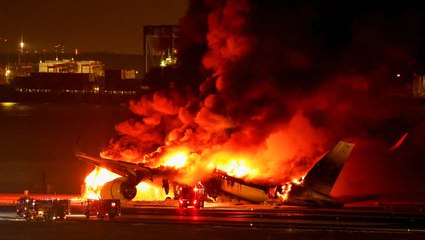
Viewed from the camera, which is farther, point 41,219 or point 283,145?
point 283,145

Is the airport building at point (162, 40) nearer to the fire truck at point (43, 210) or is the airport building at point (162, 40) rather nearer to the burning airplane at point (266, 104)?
the burning airplane at point (266, 104)

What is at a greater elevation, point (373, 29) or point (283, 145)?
point (373, 29)

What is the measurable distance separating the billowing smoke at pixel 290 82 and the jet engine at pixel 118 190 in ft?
7.97

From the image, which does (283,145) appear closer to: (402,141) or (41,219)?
(402,141)

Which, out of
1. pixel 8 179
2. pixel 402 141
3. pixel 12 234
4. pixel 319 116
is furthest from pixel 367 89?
pixel 8 179

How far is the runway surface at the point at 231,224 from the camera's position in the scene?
3256 cm

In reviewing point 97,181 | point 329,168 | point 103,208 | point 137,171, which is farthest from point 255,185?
point 103,208

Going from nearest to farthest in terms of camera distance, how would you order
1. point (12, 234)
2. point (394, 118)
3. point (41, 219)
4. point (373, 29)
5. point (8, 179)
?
point (12, 234), point (41, 219), point (373, 29), point (394, 118), point (8, 179)

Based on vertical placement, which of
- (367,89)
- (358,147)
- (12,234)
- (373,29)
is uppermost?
(373,29)

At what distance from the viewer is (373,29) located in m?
50.1

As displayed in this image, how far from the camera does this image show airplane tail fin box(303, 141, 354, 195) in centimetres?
4597

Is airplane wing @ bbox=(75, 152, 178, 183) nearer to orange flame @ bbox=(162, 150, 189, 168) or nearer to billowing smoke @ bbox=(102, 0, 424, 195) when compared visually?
orange flame @ bbox=(162, 150, 189, 168)

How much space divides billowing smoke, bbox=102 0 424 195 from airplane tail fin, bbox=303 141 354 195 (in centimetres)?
335

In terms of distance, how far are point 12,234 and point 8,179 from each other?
39624 mm
